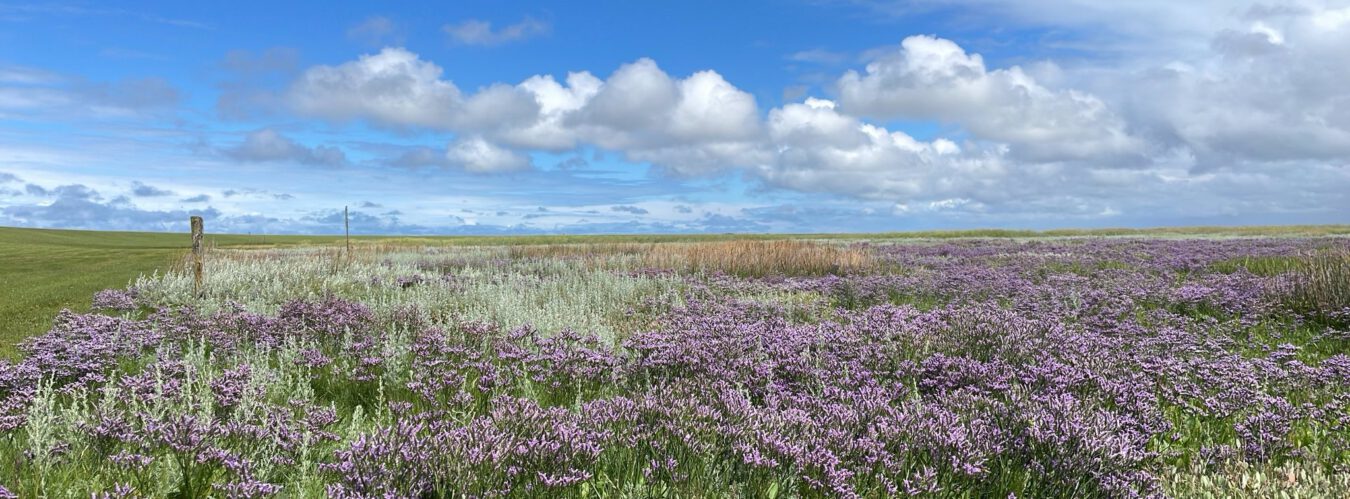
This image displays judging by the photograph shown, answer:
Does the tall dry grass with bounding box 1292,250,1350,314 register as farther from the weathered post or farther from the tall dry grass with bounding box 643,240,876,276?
the weathered post

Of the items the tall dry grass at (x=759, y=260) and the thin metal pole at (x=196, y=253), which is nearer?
the thin metal pole at (x=196, y=253)


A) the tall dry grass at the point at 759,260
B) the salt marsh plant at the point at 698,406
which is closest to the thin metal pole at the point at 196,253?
the salt marsh plant at the point at 698,406

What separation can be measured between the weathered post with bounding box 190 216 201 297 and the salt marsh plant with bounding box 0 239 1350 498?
6280 millimetres

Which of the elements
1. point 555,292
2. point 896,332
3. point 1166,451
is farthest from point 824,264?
point 1166,451

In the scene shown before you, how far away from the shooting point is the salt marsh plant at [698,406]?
10.1 feet

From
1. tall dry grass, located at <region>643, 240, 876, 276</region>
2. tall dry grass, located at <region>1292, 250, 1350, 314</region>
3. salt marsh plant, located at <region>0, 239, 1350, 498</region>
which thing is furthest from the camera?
tall dry grass, located at <region>643, 240, 876, 276</region>

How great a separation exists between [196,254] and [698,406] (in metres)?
15.8

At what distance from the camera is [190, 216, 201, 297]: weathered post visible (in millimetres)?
14354

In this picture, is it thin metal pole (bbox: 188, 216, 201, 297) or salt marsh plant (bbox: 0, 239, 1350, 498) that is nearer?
salt marsh plant (bbox: 0, 239, 1350, 498)

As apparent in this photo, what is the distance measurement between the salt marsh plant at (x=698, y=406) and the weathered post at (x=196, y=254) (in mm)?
6280

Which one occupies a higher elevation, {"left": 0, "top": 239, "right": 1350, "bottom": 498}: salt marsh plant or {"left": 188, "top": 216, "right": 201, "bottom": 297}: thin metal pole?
{"left": 188, "top": 216, "right": 201, "bottom": 297}: thin metal pole

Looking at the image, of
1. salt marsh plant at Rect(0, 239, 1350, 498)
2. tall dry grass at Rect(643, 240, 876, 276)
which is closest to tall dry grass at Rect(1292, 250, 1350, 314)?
salt marsh plant at Rect(0, 239, 1350, 498)

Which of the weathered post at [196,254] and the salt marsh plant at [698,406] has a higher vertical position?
the weathered post at [196,254]

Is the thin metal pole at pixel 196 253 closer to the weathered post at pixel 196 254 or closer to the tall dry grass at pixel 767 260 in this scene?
the weathered post at pixel 196 254
